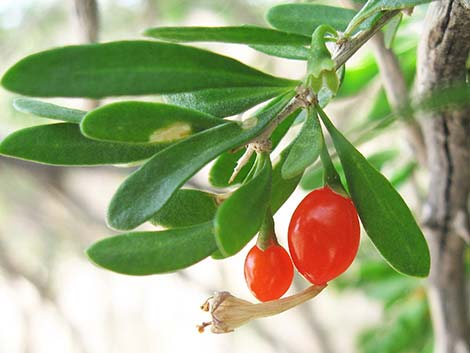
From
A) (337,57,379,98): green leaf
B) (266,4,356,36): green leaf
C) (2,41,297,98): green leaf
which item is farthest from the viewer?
(337,57,379,98): green leaf

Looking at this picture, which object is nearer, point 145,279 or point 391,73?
point 391,73

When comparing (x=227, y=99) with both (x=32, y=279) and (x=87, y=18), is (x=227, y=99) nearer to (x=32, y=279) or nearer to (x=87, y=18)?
(x=87, y=18)

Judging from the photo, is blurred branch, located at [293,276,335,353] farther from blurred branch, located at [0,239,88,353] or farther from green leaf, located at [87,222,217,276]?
green leaf, located at [87,222,217,276]

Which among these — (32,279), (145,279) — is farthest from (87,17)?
(145,279)

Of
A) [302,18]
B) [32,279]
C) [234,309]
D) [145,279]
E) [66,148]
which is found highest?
[145,279]

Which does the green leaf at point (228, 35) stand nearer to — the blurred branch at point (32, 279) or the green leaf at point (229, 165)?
the green leaf at point (229, 165)

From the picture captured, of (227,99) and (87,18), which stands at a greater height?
(87,18)

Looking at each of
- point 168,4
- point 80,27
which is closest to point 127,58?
point 80,27

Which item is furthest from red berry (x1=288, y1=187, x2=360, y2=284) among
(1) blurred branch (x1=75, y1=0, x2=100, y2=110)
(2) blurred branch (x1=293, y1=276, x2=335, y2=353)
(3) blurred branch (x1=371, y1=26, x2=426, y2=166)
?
(2) blurred branch (x1=293, y1=276, x2=335, y2=353)
